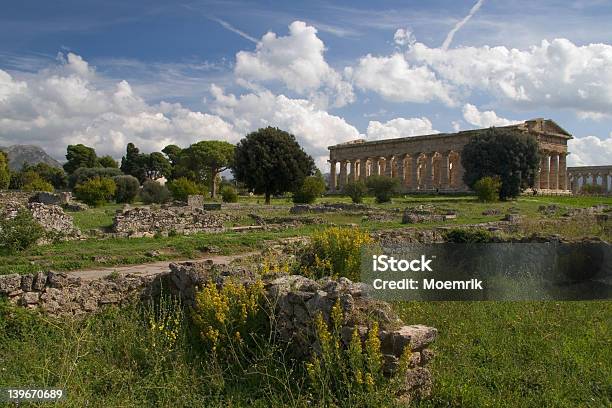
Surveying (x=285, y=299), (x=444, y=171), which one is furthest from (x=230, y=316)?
(x=444, y=171)

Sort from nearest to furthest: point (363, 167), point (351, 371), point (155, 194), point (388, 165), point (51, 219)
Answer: point (351, 371) → point (51, 219) → point (155, 194) → point (388, 165) → point (363, 167)

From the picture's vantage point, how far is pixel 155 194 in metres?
52.2

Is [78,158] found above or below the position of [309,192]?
above

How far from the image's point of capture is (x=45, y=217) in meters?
17.8

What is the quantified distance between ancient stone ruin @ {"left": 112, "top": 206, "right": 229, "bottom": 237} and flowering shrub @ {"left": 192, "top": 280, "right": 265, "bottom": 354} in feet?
41.0

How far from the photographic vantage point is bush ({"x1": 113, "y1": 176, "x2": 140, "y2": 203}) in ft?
177

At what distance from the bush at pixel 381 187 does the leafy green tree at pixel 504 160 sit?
24.8 ft

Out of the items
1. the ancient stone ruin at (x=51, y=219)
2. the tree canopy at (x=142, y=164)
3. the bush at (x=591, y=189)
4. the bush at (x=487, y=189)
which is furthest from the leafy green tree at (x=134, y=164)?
the ancient stone ruin at (x=51, y=219)

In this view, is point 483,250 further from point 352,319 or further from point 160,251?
point 352,319

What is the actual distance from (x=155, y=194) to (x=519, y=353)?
159 ft

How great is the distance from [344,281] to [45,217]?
1415cm

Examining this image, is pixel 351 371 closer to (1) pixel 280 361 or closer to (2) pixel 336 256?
(1) pixel 280 361

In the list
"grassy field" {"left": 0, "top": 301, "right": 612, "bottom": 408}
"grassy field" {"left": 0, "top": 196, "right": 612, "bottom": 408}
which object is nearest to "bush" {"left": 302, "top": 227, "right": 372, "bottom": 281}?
"grassy field" {"left": 0, "top": 196, "right": 612, "bottom": 408}

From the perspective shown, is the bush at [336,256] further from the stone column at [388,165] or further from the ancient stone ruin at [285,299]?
the stone column at [388,165]
